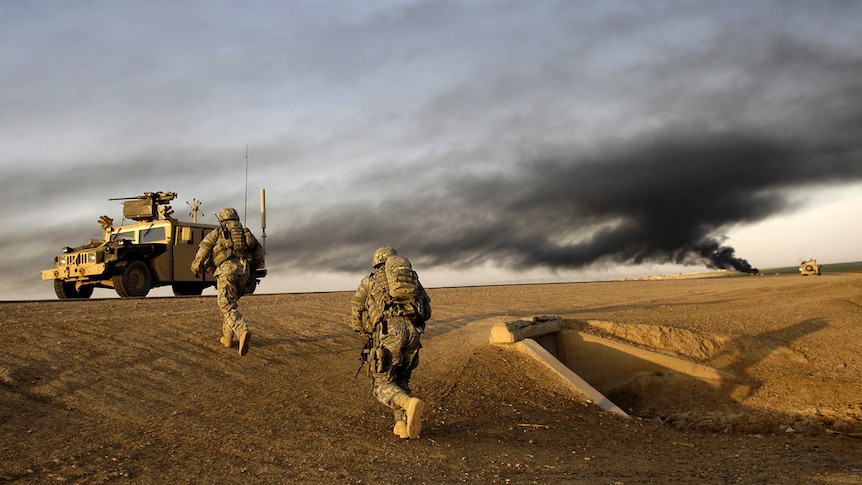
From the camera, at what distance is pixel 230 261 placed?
9.63m

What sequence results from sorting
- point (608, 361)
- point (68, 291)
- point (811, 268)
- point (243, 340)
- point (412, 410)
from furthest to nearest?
point (811, 268)
point (68, 291)
point (608, 361)
point (243, 340)
point (412, 410)

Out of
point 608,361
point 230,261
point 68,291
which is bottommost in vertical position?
point 608,361

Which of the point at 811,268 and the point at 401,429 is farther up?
the point at 811,268

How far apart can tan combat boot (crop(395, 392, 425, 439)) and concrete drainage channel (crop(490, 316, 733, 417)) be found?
486 cm

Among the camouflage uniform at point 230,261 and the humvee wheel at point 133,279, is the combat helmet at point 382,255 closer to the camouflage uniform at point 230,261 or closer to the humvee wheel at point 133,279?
the camouflage uniform at point 230,261

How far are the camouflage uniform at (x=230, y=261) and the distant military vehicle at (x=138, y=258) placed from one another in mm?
7903

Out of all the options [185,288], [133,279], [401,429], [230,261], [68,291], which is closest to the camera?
[401,429]

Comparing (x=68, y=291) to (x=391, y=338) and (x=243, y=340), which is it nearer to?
(x=243, y=340)

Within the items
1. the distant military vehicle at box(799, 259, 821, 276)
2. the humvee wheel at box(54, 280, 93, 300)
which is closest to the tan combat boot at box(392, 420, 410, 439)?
the humvee wheel at box(54, 280, 93, 300)

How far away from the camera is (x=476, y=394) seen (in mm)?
8438

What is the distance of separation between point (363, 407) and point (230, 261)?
3471mm

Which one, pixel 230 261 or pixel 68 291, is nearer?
pixel 230 261

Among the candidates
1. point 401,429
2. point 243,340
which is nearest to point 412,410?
point 401,429

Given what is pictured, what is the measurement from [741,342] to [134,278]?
1502cm
